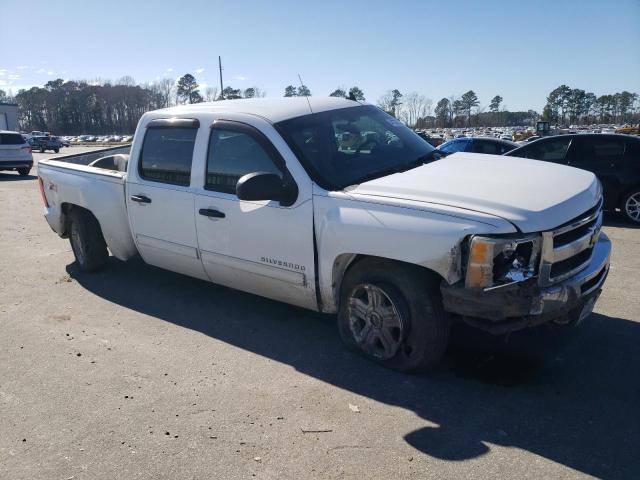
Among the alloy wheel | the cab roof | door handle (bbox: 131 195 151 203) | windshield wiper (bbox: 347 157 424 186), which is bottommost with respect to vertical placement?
the alloy wheel

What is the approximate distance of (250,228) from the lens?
14.2ft

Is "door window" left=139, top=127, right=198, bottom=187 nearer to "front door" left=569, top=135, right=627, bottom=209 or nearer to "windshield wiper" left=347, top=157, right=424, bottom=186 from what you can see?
"windshield wiper" left=347, top=157, right=424, bottom=186

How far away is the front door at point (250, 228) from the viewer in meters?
4.10

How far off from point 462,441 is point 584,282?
1.32m

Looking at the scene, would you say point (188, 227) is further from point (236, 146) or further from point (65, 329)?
point (65, 329)

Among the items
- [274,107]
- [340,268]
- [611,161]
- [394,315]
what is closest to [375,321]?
[394,315]

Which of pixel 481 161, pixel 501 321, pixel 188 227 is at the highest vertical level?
pixel 481 161

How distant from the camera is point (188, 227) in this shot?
4.86m

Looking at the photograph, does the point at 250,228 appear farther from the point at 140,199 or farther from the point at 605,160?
the point at 605,160

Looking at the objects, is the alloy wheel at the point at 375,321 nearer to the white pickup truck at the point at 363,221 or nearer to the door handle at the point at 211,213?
the white pickup truck at the point at 363,221

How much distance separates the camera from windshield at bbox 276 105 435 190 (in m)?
4.16

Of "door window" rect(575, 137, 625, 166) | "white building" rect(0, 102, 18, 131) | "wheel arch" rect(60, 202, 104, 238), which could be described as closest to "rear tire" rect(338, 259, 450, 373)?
"wheel arch" rect(60, 202, 104, 238)

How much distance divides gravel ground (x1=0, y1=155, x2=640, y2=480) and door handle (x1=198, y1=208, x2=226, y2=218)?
99cm

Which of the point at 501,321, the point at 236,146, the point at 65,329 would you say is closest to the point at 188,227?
the point at 236,146
